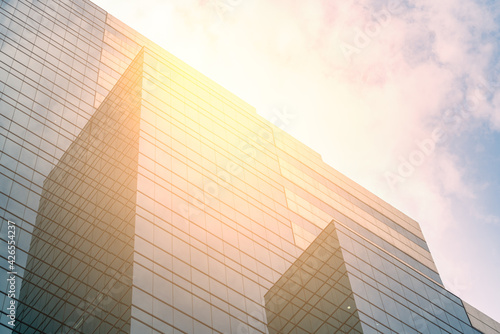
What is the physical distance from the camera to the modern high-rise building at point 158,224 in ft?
137

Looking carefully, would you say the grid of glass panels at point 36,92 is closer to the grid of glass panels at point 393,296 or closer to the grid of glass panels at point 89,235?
the grid of glass panels at point 89,235

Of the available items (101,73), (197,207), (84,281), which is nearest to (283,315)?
(197,207)

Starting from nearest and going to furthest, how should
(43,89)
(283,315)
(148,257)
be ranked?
1. (148,257)
2. (283,315)
3. (43,89)

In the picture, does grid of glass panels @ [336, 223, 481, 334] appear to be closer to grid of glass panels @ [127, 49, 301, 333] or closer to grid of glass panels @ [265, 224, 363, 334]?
grid of glass panels @ [265, 224, 363, 334]

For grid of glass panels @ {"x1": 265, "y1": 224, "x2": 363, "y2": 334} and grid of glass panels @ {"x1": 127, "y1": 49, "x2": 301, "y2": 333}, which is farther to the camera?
grid of glass panels @ {"x1": 265, "y1": 224, "x2": 363, "y2": 334}

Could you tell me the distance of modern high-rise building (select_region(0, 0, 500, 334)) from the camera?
4188cm

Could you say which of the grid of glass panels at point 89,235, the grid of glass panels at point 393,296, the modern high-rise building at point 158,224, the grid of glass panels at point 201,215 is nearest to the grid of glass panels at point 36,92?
the modern high-rise building at point 158,224

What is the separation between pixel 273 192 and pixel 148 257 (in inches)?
1005

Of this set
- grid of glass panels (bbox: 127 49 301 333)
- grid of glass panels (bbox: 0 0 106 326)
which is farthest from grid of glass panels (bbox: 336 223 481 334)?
grid of glass panels (bbox: 0 0 106 326)

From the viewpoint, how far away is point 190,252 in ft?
147

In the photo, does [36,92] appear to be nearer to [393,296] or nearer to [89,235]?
[89,235]

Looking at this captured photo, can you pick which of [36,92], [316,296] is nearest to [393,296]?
[316,296]

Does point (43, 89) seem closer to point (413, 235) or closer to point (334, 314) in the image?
point (334, 314)

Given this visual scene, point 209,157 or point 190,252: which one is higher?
point 209,157
